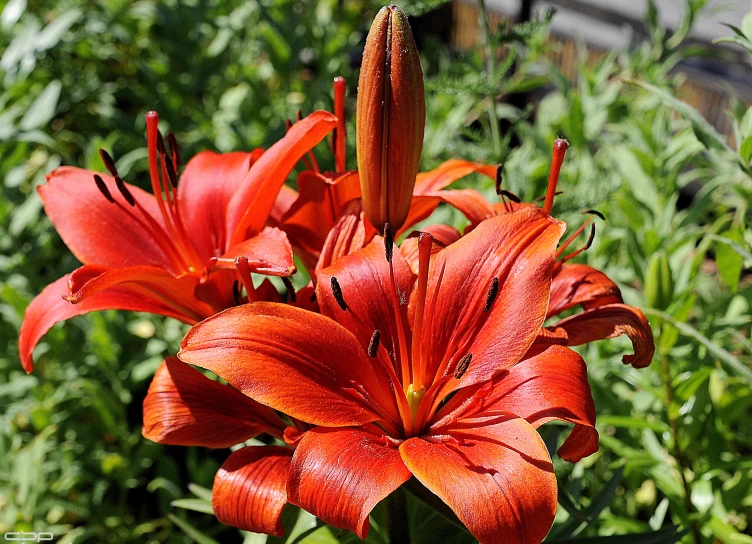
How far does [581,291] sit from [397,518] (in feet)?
1.03

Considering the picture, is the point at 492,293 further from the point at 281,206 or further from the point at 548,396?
the point at 281,206

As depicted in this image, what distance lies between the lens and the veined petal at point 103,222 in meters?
0.95

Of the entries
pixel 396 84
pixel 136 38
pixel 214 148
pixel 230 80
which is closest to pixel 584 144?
pixel 214 148

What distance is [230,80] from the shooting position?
236cm

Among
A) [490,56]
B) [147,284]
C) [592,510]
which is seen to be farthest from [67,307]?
[490,56]

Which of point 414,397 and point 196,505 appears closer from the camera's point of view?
point 414,397

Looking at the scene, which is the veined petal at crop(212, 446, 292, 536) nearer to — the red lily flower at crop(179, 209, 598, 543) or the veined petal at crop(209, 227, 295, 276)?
the red lily flower at crop(179, 209, 598, 543)

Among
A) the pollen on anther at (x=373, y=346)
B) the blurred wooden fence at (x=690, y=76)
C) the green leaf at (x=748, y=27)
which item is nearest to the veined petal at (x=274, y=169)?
the pollen on anther at (x=373, y=346)

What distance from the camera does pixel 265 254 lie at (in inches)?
31.1

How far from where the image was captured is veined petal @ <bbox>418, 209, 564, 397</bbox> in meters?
0.75

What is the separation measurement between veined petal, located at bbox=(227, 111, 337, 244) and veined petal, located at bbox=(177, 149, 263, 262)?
0.12 metres

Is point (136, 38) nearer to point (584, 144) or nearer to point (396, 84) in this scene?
point (584, 144)

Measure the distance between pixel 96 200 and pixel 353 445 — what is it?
482mm

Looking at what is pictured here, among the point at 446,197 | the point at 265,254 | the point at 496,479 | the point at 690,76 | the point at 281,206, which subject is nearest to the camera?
the point at 496,479
